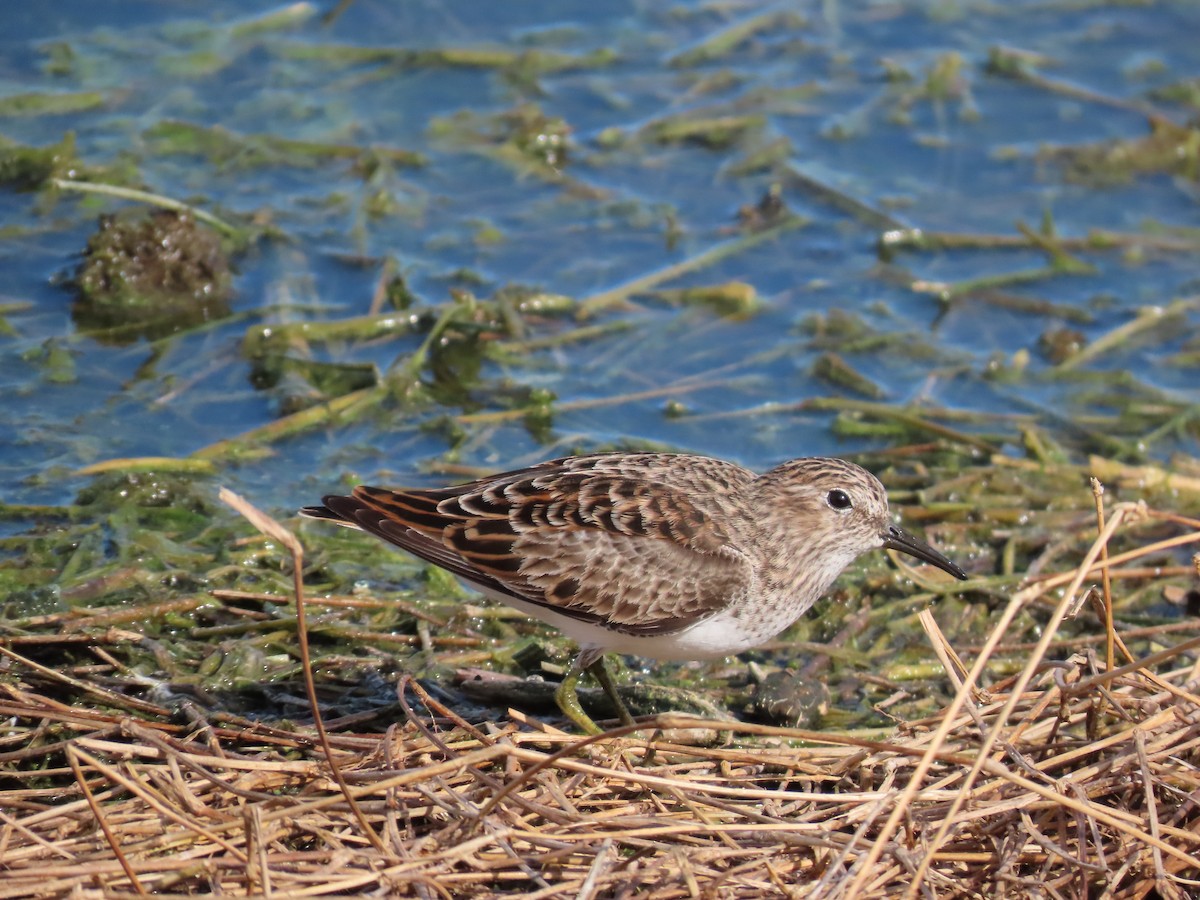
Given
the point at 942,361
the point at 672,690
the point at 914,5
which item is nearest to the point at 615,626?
the point at 672,690

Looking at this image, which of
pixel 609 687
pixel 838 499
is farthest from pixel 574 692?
pixel 838 499

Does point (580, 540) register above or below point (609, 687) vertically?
above

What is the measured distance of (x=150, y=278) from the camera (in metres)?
9.25

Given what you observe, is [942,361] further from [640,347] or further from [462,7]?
[462,7]

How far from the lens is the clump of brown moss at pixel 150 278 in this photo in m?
9.12

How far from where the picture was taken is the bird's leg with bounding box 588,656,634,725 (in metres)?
6.41

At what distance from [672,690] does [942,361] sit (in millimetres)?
4244

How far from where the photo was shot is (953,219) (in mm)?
11453

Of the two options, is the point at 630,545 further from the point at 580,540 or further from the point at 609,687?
the point at 609,687

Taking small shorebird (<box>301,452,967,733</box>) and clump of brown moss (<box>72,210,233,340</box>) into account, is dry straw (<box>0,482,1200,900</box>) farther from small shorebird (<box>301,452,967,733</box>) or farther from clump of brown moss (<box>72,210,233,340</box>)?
clump of brown moss (<box>72,210,233,340</box>)

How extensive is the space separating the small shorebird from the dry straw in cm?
61

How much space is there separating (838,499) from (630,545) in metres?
1.01

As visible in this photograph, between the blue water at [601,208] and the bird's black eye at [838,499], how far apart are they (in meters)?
2.37

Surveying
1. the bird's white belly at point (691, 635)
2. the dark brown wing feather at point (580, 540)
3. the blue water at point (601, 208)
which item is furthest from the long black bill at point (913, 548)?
the blue water at point (601, 208)
